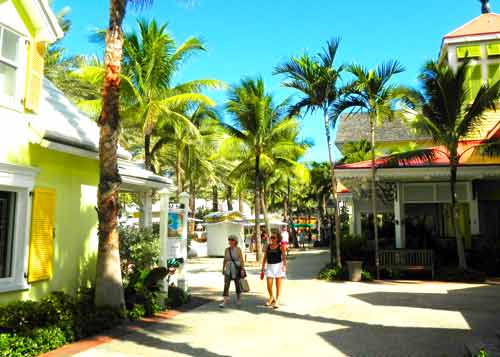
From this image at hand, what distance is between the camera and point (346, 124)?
4194 centimetres

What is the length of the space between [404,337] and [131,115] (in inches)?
479

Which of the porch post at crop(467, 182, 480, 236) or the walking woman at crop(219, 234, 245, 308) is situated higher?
the porch post at crop(467, 182, 480, 236)

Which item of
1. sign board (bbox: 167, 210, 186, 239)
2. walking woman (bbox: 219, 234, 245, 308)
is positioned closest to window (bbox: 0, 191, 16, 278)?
sign board (bbox: 167, 210, 186, 239)

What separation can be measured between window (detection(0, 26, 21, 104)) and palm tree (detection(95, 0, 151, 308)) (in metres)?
1.54

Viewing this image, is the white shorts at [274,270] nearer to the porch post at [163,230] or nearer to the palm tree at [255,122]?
the porch post at [163,230]

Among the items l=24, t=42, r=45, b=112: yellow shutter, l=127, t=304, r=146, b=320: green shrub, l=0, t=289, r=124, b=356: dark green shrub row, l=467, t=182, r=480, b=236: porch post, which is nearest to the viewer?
l=0, t=289, r=124, b=356: dark green shrub row

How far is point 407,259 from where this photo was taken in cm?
1532

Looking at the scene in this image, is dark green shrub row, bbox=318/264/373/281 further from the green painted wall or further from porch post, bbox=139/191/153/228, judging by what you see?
the green painted wall

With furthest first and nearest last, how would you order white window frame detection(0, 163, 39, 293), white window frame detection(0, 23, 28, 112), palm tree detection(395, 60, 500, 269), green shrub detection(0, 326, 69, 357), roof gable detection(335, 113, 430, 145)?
roof gable detection(335, 113, 430, 145) → palm tree detection(395, 60, 500, 269) → white window frame detection(0, 23, 28, 112) → white window frame detection(0, 163, 39, 293) → green shrub detection(0, 326, 69, 357)

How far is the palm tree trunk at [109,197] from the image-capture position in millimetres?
8242

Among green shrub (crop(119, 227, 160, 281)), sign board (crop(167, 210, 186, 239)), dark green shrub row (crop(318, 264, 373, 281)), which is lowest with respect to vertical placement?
dark green shrub row (crop(318, 264, 373, 281))

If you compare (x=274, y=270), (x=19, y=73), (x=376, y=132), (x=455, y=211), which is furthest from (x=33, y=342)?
(x=376, y=132)

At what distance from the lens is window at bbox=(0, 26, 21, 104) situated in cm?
802

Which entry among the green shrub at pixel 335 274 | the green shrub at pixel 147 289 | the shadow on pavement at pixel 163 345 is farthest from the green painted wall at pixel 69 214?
the green shrub at pixel 335 274
